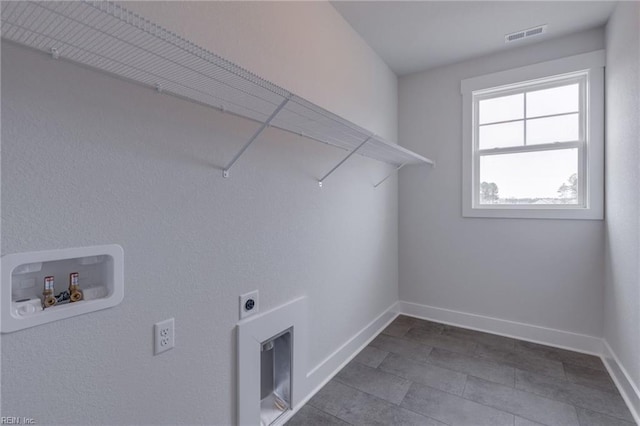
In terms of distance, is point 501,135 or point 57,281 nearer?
point 57,281

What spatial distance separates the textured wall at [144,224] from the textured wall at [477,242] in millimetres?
1694

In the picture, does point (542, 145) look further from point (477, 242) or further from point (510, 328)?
point (510, 328)

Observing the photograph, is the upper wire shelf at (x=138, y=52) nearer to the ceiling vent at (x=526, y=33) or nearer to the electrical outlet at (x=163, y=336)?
the electrical outlet at (x=163, y=336)

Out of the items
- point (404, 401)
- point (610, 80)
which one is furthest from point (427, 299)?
point (610, 80)

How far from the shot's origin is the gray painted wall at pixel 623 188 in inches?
70.7

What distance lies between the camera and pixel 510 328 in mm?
2766


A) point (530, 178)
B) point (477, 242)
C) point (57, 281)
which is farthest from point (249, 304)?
point (530, 178)

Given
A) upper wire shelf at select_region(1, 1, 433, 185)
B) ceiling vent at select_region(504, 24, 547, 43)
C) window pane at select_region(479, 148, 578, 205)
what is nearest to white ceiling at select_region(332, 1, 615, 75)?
ceiling vent at select_region(504, 24, 547, 43)

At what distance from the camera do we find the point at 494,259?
2.85 meters

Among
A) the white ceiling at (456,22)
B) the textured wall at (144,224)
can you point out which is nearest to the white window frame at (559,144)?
the white ceiling at (456,22)

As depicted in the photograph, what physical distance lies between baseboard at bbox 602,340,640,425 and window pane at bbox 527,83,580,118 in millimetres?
1960

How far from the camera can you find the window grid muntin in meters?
2.51

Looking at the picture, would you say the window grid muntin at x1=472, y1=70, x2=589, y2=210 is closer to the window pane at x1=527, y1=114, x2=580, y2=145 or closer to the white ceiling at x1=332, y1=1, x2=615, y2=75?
the window pane at x1=527, y1=114, x2=580, y2=145

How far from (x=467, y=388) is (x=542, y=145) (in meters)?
2.16
